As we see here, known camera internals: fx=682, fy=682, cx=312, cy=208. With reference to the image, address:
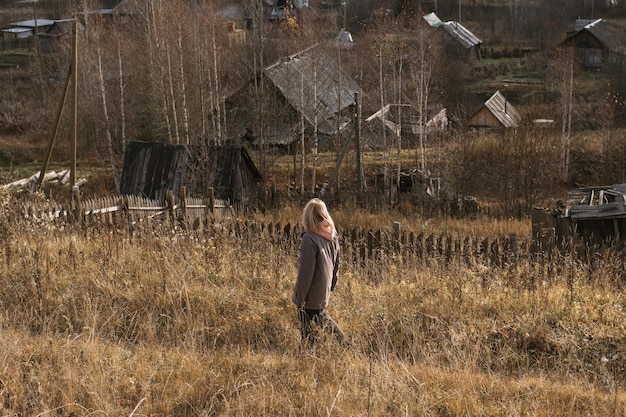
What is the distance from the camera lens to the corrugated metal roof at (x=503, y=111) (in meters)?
27.2

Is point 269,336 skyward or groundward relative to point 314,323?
groundward

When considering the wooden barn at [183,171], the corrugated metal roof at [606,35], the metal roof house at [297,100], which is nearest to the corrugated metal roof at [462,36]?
the corrugated metal roof at [606,35]

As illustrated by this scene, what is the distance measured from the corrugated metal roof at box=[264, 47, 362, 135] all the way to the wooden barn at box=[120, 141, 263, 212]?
4218mm

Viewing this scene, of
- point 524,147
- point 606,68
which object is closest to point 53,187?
point 524,147

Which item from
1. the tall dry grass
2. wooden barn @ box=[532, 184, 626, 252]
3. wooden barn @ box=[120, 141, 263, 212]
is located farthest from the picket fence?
wooden barn @ box=[120, 141, 263, 212]

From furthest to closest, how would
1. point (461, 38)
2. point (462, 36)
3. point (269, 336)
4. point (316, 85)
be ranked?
point (462, 36) < point (461, 38) < point (316, 85) < point (269, 336)

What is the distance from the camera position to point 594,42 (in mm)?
36156

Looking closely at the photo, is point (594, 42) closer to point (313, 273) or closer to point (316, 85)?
point (316, 85)

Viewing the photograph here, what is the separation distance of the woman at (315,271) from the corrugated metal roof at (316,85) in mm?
16770

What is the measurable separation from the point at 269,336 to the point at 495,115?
24.1 meters

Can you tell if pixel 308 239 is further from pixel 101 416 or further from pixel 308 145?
pixel 308 145

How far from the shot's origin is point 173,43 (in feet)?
74.8

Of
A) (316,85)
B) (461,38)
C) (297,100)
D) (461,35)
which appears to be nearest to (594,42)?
(461,38)

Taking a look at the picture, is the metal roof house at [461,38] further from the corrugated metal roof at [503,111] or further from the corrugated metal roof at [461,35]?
the corrugated metal roof at [503,111]
